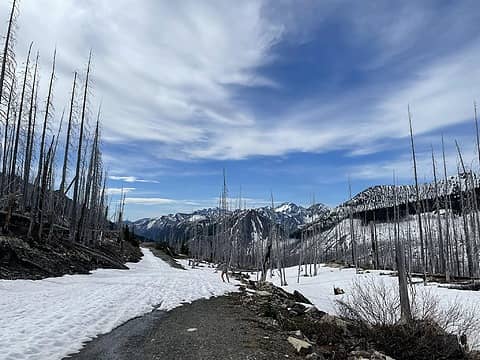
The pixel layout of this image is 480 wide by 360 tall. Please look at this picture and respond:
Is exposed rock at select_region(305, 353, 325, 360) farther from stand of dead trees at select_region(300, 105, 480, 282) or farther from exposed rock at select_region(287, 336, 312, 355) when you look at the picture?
stand of dead trees at select_region(300, 105, 480, 282)

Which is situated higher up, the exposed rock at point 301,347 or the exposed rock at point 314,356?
the exposed rock at point 301,347

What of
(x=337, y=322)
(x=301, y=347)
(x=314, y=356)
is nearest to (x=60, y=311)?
(x=301, y=347)

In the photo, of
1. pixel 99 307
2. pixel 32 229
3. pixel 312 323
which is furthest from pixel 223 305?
pixel 32 229

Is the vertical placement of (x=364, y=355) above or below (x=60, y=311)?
below

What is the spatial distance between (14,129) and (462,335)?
28237mm

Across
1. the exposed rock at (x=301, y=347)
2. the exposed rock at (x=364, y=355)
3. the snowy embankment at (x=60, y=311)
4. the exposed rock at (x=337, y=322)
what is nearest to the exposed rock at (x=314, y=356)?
the exposed rock at (x=301, y=347)

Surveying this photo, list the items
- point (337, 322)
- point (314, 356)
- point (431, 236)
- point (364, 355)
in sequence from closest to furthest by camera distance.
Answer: point (314, 356) → point (364, 355) → point (337, 322) → point (431, 236)

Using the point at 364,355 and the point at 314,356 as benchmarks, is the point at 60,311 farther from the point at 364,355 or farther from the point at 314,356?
the point at 364,355

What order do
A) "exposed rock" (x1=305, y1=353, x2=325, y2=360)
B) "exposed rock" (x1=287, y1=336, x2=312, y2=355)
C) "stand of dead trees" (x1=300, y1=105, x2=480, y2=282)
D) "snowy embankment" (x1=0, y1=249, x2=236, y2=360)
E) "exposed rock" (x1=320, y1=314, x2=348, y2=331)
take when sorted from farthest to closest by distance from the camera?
"stand of dead trees" (x1=300, y1=105, x2=480, y2=282), "exposed rock" (x1=320, y1=314, x2=348, y2=331), "exposed rock" (x1=287, y1=336, x2=312, y2=355), "exposed rock" (x1=305, y1=353, x2=325, y2=360), "snowy embankment" (x1=0, y1=249, x2=236, y2=360)

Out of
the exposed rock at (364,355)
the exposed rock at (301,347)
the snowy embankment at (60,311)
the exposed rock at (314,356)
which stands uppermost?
the snowy embankment at (60,311)

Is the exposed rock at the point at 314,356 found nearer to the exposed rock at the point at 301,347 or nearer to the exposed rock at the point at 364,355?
the exposed rock at the point at 301,347

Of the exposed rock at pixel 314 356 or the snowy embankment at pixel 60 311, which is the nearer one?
the snowy embankment at pixel 60 311

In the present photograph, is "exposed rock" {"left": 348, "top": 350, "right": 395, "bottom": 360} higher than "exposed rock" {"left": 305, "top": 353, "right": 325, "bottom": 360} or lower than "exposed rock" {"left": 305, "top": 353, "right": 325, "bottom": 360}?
lower

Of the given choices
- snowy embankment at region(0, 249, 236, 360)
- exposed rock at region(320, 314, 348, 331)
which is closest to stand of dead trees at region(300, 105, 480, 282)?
exposed rock at region(320, 314, 348, 331)
